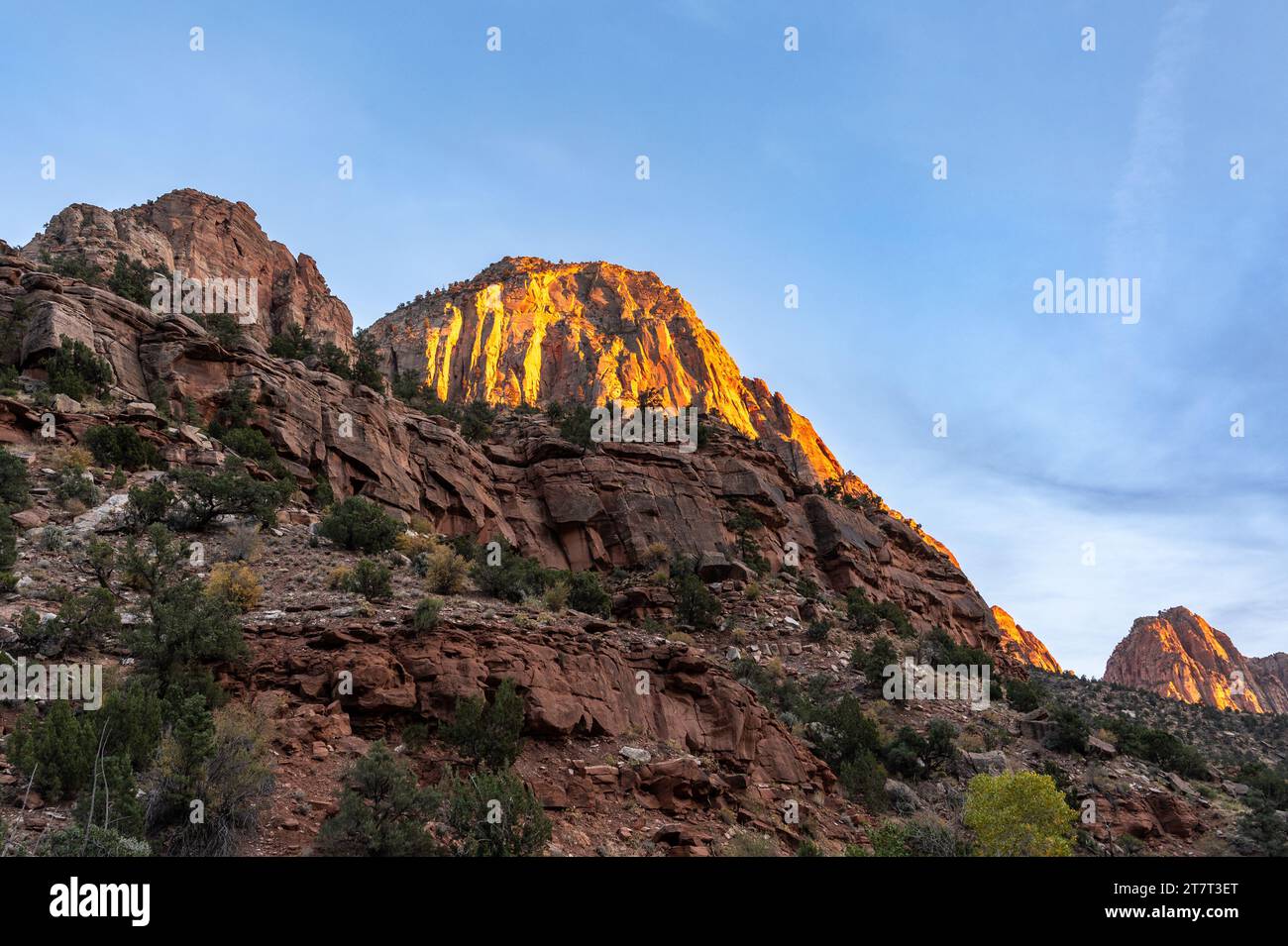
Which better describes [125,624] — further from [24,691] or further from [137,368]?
[137,368]

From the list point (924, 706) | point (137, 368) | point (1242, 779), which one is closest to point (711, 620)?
point (924, 706)

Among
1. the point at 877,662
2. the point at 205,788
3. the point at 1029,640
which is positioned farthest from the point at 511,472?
the point at 1029,640

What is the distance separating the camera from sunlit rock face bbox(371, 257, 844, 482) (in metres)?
77.3

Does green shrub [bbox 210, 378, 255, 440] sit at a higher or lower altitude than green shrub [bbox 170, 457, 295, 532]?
higher

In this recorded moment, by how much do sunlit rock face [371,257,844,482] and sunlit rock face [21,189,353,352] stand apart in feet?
53.2

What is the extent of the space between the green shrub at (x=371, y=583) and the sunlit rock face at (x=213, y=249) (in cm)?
3174

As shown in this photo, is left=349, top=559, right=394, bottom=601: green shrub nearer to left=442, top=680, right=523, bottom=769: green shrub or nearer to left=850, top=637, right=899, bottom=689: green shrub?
left=442, top=680, right=523, bottom=769: green shrub

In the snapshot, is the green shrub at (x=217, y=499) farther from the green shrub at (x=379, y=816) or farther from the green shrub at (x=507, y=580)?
the green shrub at (x=379, y=816)

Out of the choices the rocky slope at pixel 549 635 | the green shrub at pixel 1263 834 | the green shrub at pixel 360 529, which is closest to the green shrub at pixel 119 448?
the rocky slope at pixel 549 635

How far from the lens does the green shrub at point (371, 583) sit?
53.2 feet

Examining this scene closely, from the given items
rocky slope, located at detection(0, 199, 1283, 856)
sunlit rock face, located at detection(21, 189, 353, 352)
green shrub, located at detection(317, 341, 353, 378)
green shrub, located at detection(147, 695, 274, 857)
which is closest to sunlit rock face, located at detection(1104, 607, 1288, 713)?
rocky slope, located at detection(0, 199, 1283, 856)

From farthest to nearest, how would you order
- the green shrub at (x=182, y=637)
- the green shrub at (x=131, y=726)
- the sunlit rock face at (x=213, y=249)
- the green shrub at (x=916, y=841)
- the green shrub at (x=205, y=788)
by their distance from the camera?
the sunlit rock face at (x=213, y=249) → the green shrub at (x=916, y=841) → the green shrub at (x=182, y=637) → the green shrub at (x=131, y=726) → the green shrub at (x=205, y=788)
